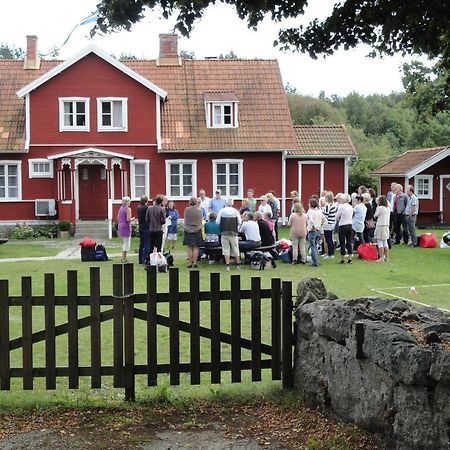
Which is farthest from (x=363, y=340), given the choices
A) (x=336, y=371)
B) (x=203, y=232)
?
(x=203, y=232)

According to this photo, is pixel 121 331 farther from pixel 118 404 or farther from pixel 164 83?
pixel 164 83

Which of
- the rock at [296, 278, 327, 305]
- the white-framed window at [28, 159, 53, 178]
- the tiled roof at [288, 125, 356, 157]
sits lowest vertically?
the rock at [296, 278, 327, 305]

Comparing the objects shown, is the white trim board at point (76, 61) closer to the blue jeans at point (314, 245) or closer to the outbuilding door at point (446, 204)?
the outbuilding door at point (446, 204)

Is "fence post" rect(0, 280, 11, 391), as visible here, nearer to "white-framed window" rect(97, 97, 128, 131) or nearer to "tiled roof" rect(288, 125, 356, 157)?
"white-framed window" rect(97, 97, 128, 131)

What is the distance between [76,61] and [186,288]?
2129 cm

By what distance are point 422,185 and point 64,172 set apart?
1819cm

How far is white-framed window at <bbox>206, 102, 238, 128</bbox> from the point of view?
36.1 metres

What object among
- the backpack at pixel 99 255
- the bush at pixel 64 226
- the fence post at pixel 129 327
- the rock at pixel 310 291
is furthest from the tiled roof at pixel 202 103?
the fence post at pixel 129 327

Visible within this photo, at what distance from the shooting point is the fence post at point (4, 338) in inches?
282

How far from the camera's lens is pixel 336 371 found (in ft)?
21.4

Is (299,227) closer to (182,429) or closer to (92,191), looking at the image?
(182,429)

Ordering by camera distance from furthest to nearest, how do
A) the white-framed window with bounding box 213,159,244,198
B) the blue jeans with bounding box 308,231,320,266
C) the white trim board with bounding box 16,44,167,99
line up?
the white-framed window with bounding box 213,159,244,198 → the white trim board with bounding box 16,44,167,99 → the blue jeans with bounding box 308,231,320,266

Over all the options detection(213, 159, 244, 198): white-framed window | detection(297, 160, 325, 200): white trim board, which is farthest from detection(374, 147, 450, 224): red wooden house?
detection(213, 159, 244, 198): white-framed window

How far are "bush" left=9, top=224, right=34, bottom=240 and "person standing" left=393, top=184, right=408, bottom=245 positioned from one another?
50.1 feet
